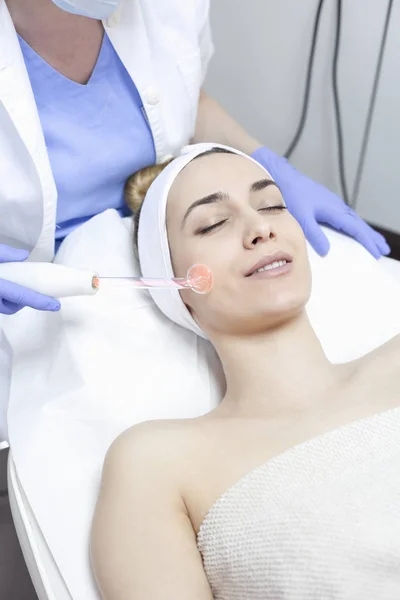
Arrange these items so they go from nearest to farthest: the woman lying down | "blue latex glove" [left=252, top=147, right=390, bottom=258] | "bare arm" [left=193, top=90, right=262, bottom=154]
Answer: the woman lying down
"blue latex glove" [left=252, top=147, right=390, bottom=258]
"bare arm" [left=193, top=90, right=262, bottom=154]

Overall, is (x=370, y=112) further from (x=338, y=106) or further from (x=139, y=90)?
(x=139, y=90)

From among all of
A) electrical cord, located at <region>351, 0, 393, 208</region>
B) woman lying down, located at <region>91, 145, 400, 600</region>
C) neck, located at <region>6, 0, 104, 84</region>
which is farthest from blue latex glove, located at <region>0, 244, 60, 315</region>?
electrical cord, located at <region>351, 0, 393, 208</region>

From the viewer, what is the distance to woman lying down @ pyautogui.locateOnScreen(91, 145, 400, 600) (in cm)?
71

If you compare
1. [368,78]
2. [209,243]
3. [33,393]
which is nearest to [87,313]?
[33,393]

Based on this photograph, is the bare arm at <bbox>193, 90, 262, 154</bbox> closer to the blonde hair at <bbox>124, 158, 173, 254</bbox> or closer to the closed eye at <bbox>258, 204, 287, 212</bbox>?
the blonde hair at <bbox>124, 158, 173, 254</bbox>

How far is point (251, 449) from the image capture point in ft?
2.75

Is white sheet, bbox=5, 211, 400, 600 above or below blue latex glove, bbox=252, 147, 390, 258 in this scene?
below

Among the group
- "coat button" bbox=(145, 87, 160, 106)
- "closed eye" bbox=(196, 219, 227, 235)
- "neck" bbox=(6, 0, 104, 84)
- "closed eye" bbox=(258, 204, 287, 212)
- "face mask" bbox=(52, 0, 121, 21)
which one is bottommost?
"closed eye" bbox=(196, 219, 227, 235)

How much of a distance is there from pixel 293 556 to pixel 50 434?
442 millimetres

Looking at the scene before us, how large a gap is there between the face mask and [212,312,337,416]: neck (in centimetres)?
65

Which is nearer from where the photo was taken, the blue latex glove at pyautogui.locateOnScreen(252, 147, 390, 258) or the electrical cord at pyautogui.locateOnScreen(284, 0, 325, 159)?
the blue latex glove at pyautogui.locateOnScreen(252, 147, 390, 258)

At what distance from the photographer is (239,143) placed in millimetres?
1461

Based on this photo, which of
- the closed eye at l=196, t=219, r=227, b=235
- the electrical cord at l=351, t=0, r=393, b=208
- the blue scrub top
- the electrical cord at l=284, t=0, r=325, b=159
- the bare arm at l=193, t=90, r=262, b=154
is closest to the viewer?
the closed eye at l=196, t=219, r=227, b=235

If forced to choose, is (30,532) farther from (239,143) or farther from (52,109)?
(239,143)
